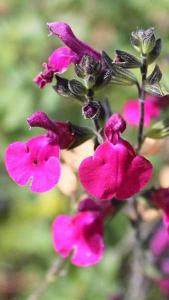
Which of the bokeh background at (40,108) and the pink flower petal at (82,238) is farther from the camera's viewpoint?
the bokeh background at (40,108)

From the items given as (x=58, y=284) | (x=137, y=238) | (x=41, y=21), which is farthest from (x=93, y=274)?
(x=41, y=21)

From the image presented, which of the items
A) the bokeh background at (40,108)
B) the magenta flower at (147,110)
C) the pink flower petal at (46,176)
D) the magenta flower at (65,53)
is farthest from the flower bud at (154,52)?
the bokeh background at (40,108)

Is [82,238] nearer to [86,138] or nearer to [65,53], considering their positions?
[86,138]

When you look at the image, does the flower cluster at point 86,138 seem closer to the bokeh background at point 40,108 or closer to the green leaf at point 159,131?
the green leaf at point 159,131

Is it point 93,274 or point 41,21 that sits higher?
point 41,21

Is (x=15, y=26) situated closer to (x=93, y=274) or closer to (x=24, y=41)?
(x=24, y=41)
